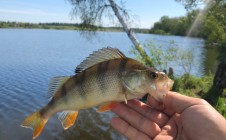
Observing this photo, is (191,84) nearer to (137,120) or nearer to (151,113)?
(151,113)

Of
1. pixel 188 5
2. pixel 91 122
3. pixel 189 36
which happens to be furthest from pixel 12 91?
pixel 189 36

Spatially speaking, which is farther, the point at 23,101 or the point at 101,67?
the point at 23,101

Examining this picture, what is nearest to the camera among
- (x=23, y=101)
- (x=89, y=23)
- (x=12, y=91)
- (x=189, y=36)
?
(x=23, y=101)

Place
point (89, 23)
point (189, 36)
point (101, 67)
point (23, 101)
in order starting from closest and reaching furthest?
1. point (101, 67)
2. point (23, 101)
3. point (89, 23)
4. point (189, 36)

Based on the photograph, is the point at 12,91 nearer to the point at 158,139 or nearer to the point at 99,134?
the point at 99,134

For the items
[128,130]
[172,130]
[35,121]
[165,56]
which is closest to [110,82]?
[128,130]

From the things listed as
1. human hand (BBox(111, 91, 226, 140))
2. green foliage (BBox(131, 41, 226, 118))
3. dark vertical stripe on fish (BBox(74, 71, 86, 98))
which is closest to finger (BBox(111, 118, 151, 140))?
human hand (BBox(111, 91, 226, 140))

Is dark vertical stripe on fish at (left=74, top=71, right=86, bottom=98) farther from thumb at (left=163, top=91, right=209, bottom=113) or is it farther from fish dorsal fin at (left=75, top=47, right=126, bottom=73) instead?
thumb at (left=163, top=91, right=209, bottom=113)
